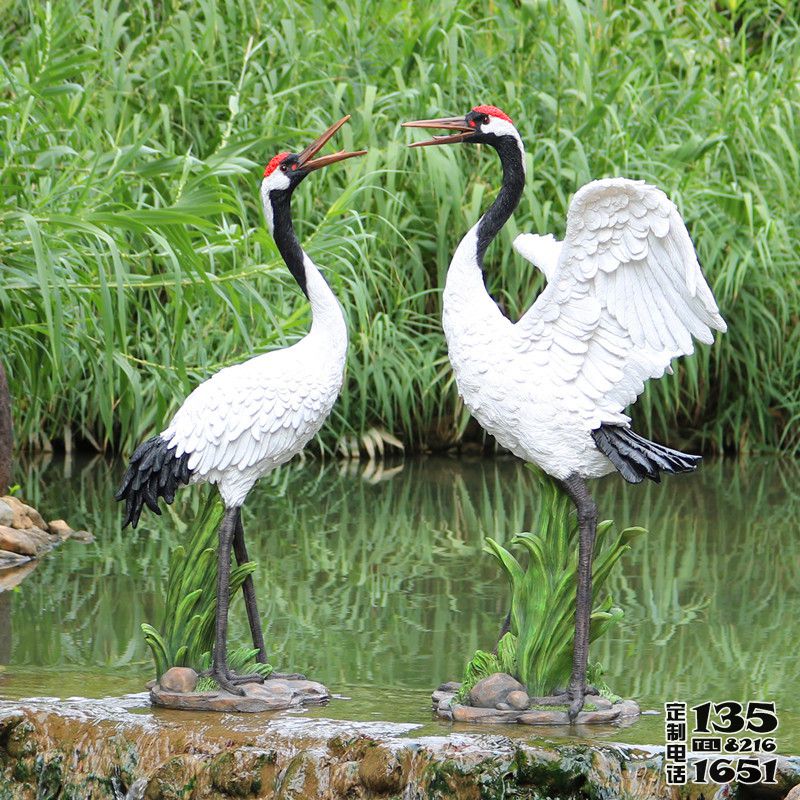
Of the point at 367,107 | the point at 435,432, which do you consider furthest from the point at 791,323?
the point at 367,107

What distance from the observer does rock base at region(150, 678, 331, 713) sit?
4227 millimetres

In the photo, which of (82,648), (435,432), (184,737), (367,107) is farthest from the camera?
(435,432)

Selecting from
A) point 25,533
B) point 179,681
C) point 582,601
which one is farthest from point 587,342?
point 25,533

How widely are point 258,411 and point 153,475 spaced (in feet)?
1.18

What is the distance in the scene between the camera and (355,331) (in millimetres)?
9344

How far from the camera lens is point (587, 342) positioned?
4246 mm

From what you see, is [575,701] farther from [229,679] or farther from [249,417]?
[249,417]

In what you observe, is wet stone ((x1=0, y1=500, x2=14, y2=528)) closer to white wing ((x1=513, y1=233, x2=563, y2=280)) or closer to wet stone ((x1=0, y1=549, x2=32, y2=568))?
wet stone ((x1=0, y1=549, x2=32, y2=568))

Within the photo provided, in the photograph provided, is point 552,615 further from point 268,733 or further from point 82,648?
point 82,648

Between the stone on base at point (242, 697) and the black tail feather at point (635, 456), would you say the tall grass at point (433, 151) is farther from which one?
the black tail feather at point (635, 456)

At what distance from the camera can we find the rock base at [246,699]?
4227 millimetres

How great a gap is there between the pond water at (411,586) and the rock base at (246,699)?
0.11 m

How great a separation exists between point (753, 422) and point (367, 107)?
11.0 ft

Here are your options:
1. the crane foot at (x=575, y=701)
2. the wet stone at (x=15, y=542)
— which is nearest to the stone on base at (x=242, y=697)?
the crane foot at (x=575, y=701)
